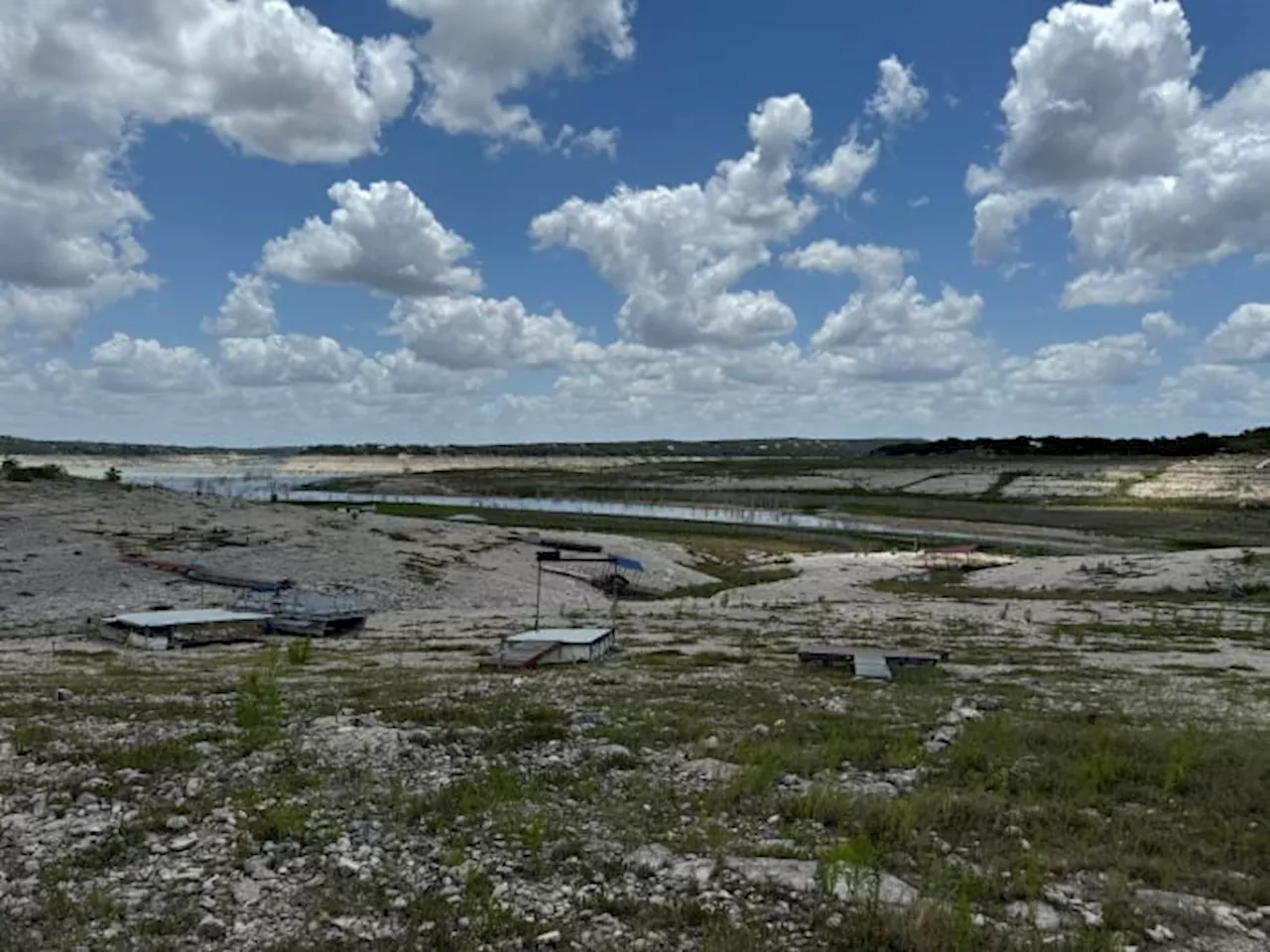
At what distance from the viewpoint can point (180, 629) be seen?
32.8 metres

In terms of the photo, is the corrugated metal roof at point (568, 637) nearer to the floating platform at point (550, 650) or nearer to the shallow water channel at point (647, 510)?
the floating platform at point (550, 650)

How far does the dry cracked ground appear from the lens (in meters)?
8.75

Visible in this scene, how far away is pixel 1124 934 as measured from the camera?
28.2 ft

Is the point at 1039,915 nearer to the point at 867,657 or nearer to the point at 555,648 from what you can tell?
the point at 867,657

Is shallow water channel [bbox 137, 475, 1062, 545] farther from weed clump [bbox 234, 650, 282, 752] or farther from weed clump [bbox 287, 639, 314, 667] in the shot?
weed clump [bbox 234, 650, 282, 752]

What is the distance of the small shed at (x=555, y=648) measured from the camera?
84.7 ft

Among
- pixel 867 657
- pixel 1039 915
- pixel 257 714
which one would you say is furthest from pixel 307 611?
pixel 1039 915

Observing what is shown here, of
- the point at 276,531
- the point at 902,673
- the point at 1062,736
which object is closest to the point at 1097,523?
the point at 276,531

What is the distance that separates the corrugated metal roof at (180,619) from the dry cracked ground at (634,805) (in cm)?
570

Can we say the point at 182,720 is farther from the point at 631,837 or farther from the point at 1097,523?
the point at 1097,523

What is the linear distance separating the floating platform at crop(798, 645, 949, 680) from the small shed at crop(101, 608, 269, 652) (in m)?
19.2

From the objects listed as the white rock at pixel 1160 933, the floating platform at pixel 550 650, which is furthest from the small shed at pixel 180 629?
the white rock at pixel 1160 933

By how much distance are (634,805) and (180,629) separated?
25.7 meters

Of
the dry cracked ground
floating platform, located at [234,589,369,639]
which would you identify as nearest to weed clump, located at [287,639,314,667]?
the dry cracked ground
